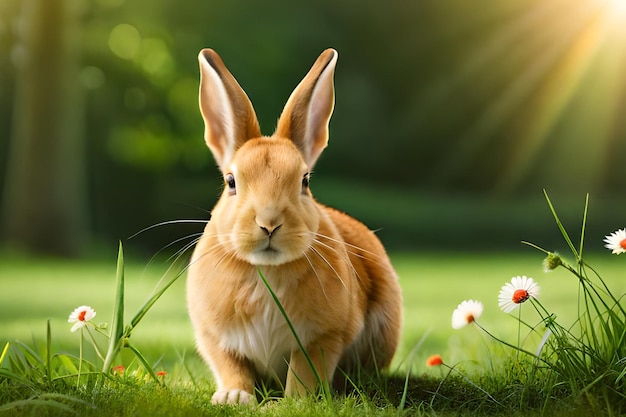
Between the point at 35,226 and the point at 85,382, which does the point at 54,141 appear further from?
the point at 85,382

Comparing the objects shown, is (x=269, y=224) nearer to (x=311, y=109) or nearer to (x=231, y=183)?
(x=231, y=183)

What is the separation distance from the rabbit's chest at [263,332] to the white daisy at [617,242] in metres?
1.36

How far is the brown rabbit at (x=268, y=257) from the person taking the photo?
10.3 ft

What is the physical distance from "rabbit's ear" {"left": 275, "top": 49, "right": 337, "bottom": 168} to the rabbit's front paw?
3.49 feet

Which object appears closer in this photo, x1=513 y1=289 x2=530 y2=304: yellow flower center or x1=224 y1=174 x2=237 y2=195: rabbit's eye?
x1=513 y1=289 x2=530 y2=304: yellow flower center

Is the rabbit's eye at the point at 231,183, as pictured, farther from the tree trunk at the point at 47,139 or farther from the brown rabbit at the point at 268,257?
the tree trunk at the point at 47,139

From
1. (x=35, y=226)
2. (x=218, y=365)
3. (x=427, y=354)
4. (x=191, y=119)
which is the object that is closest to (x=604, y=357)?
(x=218, y=365)

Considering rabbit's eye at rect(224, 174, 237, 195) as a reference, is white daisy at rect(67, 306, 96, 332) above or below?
below

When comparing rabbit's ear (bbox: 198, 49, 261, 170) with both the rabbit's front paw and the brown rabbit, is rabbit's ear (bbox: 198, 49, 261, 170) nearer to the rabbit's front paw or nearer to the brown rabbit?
the brown rabbit

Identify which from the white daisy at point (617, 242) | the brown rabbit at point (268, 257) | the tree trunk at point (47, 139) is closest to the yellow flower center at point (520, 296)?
the white daisy at point (617, 242)

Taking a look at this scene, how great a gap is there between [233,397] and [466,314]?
108cm

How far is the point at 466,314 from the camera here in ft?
11.1

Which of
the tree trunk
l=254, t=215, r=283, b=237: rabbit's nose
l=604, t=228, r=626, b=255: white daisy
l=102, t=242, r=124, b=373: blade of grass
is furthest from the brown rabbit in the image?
the tree trunk

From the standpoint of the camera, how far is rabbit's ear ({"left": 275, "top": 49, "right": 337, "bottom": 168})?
3434 mm
